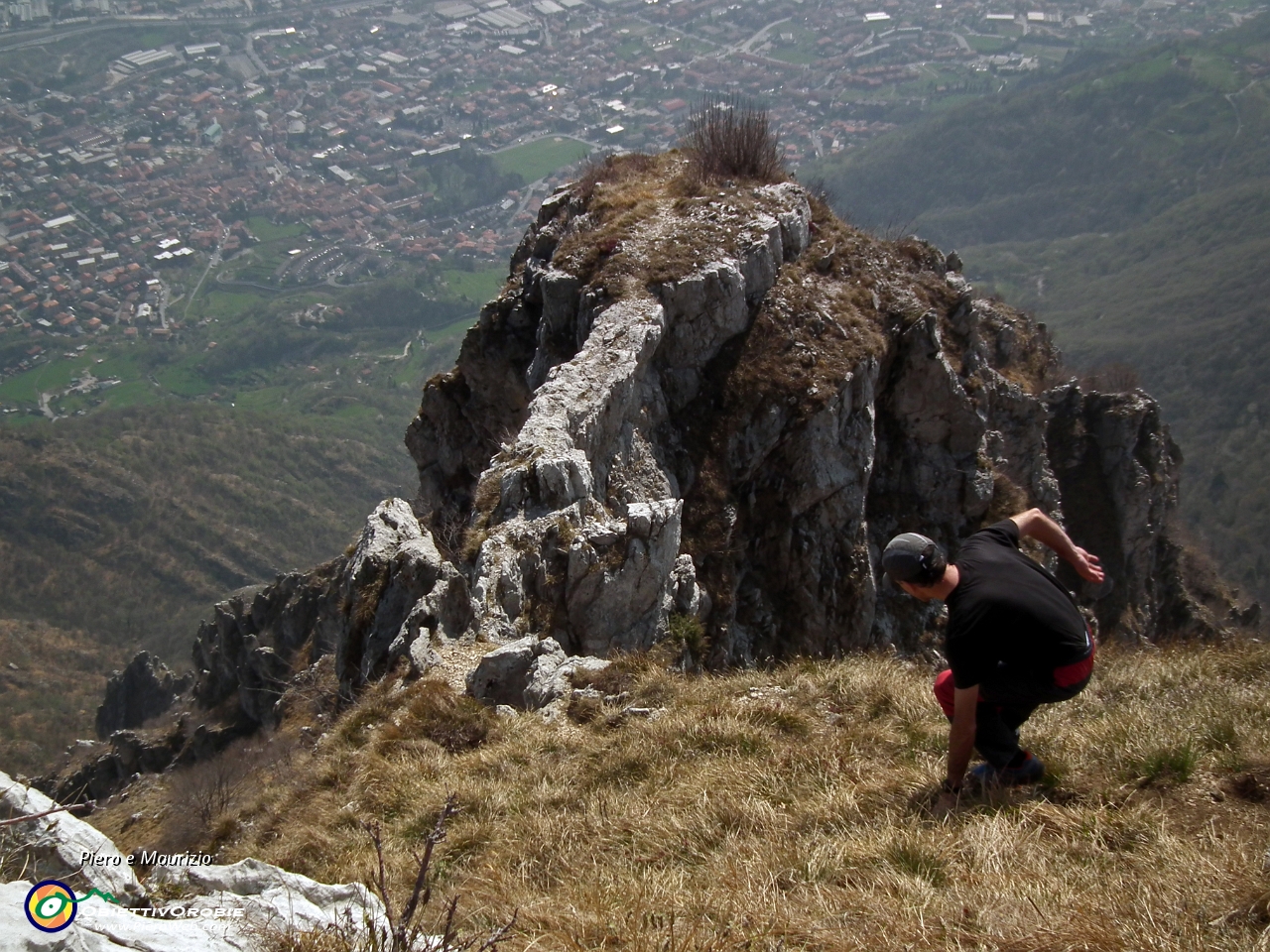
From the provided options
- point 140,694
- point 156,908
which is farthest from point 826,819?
point 140,694

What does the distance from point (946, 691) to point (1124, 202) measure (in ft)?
641

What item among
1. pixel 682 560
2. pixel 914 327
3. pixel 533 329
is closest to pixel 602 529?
pixel 682 560

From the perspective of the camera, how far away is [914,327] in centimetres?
2383

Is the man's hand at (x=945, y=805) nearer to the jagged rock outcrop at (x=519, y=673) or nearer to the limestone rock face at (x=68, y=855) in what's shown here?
the limestone rock face at (x=68, y=855)

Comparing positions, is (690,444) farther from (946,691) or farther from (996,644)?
(996,644)

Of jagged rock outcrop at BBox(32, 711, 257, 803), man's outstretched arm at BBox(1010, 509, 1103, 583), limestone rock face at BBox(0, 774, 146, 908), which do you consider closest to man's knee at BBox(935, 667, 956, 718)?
man's outstretched arm at BBox(1010, 509, 1103, 583)

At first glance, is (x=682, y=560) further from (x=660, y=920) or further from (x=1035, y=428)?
(x=1035, y=428)

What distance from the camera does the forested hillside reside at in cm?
9919

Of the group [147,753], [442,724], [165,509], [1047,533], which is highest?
[1047,533]

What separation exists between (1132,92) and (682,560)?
703ft

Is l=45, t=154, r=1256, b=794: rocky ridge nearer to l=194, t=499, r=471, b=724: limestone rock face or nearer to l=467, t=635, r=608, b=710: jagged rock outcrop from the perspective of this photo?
l=194, t=499, r=471, b=724: limestone rock face

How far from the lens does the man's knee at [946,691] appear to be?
20.2 ft

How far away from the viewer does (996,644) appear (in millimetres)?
5520

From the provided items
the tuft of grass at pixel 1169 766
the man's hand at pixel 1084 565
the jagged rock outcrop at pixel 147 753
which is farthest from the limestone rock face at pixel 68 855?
the jagged rock outcrop at pixel 147 753
